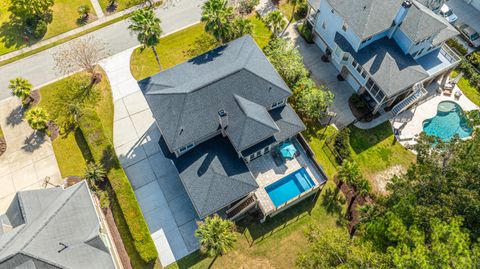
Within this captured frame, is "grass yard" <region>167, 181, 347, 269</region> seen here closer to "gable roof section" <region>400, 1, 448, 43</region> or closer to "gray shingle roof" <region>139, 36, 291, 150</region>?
"gray shingle roof" <region>139, 36, 291, 150</region>

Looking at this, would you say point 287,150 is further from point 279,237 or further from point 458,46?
point 458,46

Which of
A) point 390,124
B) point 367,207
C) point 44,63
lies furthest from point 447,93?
point 44,63

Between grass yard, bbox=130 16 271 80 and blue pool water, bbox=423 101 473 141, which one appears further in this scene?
grass yard, bbox=130 16 271 80

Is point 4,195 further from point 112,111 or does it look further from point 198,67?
point 198,67

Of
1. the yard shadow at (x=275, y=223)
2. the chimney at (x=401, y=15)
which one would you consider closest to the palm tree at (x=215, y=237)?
the yard shadow at (x=275, y=223)

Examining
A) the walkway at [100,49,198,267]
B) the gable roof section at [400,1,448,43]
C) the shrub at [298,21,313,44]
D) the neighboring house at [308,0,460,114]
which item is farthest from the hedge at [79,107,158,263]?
the gable roof section at [400,1,448,43]

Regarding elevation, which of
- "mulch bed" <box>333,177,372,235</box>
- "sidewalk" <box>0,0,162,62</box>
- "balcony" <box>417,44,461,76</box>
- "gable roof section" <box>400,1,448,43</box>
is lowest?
"mulch bed" <box>333,177,372,235</box>

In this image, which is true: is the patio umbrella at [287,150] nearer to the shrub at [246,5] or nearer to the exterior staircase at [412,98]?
the exterior staircase at [412,98]
